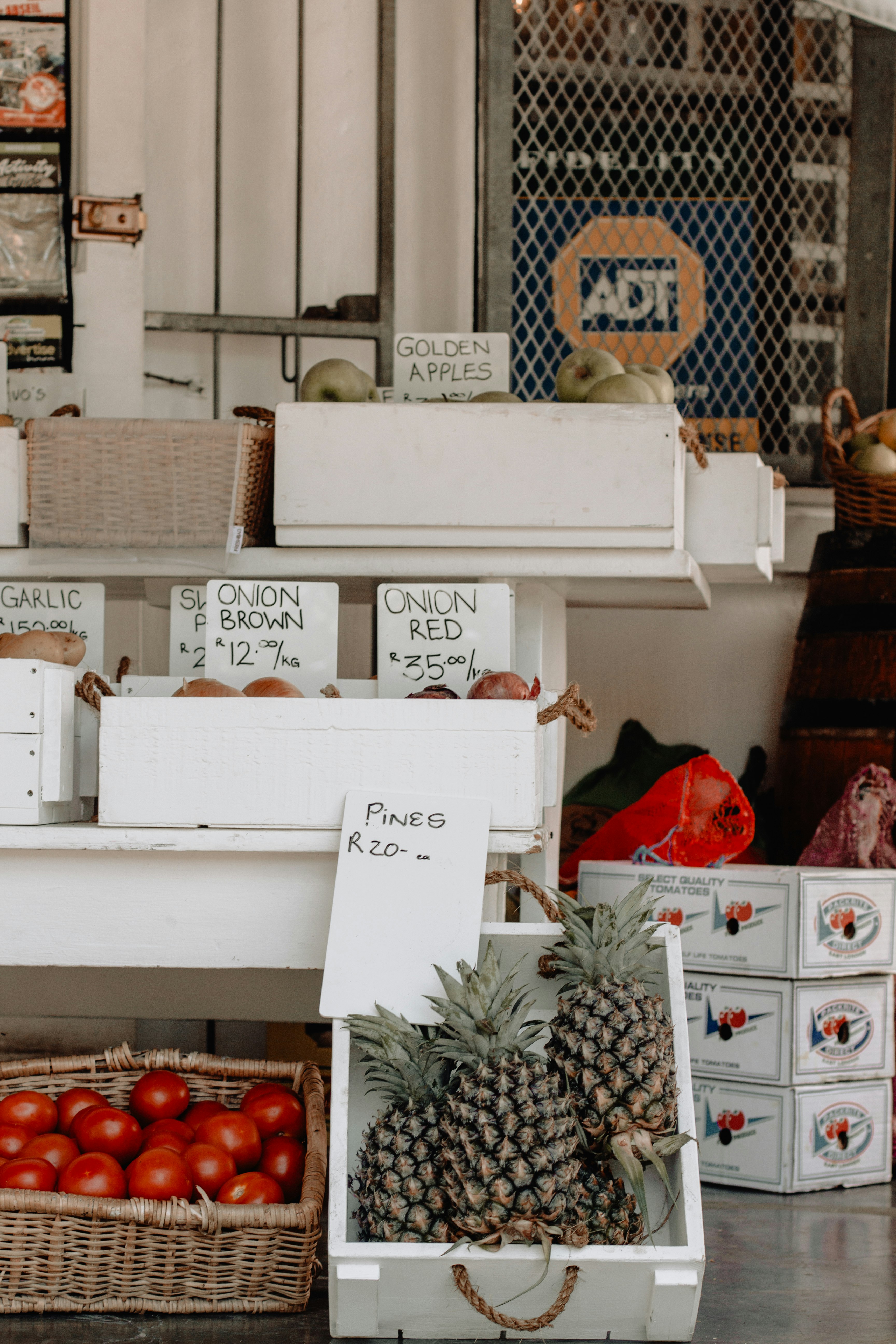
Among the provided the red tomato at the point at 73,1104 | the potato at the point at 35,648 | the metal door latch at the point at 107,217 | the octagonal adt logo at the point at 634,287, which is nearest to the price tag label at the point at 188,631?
the potato at the point at 35,648

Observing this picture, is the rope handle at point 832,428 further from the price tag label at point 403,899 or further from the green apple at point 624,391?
the price tag label at point 403,899

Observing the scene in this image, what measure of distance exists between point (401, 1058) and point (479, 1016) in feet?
0.31

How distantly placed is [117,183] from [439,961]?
2.04 metres

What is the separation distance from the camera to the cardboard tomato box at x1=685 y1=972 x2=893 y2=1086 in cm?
197

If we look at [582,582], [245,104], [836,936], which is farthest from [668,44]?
[836,936]

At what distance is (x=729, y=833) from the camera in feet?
7.00

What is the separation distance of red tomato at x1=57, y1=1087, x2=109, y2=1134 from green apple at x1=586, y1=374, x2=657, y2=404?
113 cm

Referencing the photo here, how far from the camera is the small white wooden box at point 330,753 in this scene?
52.6 inches

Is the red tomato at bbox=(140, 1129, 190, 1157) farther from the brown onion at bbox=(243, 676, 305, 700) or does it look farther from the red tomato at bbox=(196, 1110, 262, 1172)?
the brown onion at bbox=(243, 676, 305, 700)

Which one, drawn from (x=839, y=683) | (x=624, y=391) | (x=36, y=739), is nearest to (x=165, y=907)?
(x=36, y=739)

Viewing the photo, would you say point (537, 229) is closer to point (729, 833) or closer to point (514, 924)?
point (729, 833)

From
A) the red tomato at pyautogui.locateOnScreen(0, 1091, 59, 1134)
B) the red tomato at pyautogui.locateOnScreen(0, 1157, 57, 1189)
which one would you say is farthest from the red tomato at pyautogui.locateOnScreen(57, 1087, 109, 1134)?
the red tomato at pyautogui.locateOnScreen(0, 1157, 57, 1189)

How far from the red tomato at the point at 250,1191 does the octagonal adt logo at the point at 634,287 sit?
2.28 metres

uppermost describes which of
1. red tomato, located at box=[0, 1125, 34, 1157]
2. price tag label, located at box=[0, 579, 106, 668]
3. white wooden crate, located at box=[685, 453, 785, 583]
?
white wooden crate, located at box=[685, 453, 785, 583]
